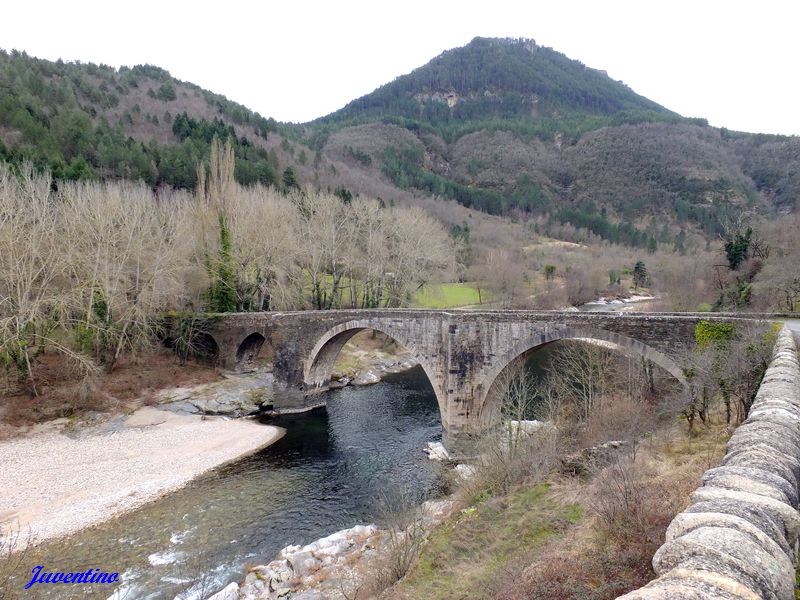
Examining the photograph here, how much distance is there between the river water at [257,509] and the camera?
12.9 meters

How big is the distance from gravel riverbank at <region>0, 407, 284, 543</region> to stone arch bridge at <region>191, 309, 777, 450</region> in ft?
17.0

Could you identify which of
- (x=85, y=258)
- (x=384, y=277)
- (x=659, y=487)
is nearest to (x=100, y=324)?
(x=85, y=258)

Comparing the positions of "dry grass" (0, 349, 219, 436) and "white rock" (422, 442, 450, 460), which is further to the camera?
"dry grass" (0, 349, 219, 436)

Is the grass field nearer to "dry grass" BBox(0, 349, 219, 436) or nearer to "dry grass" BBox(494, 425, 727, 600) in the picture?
"dry grass" BBox(0, 349, 219, 436)

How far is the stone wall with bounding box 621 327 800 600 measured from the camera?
260 cm

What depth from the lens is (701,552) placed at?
2.87 metres

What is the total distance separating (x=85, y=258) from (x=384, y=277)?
837 inches

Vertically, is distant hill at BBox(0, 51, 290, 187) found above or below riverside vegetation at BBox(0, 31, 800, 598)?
above

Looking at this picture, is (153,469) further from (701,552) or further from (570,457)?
(701,552)

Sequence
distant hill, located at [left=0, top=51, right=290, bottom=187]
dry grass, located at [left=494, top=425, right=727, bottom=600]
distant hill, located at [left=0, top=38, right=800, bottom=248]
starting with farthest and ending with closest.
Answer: distant hill, located at [left=0, top=38, right=800, bottom=248]
distant hill, located at [left=0, top=51, right=290, bottom=187]
dry grass, located at [left=494, top=425, right=727, bottom=600]

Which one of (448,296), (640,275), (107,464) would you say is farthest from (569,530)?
(640,275)


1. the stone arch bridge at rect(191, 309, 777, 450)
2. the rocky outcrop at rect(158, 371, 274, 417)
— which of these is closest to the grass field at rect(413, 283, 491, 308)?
the stone arch bridge at rect(191, 309, 777, 450)

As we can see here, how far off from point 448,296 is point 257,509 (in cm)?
3590

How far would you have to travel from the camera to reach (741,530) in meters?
2.99
